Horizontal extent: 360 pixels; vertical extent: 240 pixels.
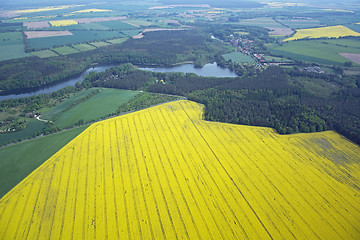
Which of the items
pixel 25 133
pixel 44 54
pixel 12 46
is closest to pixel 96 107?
pixel 25 133

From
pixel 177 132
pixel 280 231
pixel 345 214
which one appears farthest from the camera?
pixel 177 132

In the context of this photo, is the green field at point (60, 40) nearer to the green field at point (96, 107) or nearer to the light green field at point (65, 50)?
the light green field at point (65, 50)

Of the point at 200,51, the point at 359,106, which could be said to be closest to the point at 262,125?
the point at 359,106

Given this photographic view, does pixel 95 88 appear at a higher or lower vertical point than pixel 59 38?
lower

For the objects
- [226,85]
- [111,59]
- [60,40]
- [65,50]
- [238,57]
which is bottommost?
[226,85]

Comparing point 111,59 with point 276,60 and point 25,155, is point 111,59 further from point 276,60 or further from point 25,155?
point 276,60

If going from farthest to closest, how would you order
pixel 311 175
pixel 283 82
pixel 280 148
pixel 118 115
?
pixel 283 82, pixel 118 115, pixel 280 148, pixel 311 175

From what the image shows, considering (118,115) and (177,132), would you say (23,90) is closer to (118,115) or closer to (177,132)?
(118,115)

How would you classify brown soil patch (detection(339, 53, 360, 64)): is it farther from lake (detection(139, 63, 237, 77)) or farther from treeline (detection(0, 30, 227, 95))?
treeline (detection(0, 30, 227, 95))
